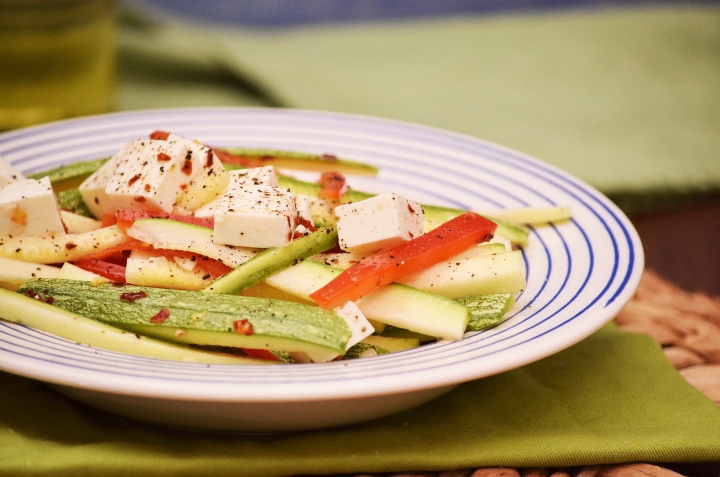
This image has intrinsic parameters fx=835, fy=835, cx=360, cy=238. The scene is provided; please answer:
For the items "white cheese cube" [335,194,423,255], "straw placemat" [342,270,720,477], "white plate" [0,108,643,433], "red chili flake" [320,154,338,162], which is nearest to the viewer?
"white plate" [0,108,643,433]

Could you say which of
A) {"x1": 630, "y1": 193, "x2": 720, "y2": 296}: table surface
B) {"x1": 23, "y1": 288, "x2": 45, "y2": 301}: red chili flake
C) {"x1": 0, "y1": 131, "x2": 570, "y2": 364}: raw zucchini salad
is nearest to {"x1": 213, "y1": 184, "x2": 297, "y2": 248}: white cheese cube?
{"x1": 0, "y1": 131, "x2": 570, "y2": 364}: raw zucchini salad

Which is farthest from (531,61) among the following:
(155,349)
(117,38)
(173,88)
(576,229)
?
(155,349)

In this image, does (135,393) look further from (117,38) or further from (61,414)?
(117,38)

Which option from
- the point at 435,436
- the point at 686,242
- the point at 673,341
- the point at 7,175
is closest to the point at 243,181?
the point at 7,175

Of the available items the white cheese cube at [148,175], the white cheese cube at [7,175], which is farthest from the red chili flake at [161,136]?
the white cheese cube at [7,175]

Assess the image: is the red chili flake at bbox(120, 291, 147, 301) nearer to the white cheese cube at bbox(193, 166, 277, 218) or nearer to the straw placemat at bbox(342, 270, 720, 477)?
the white cheese cube at bbox(193, 166, 277, 218)

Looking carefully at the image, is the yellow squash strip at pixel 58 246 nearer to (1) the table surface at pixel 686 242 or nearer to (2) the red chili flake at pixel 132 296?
(2) the red chili flake at pixel 132 296
